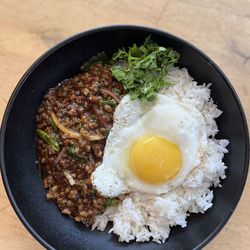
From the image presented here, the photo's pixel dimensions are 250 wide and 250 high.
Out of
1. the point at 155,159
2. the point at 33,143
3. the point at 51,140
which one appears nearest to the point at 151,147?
the point at 155,159

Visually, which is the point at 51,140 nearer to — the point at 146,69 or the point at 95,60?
the point at 95,60

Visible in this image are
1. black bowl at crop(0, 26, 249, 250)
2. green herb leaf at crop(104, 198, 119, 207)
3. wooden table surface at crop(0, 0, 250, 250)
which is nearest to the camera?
black bowl at crop(0, 26, 249, 250)

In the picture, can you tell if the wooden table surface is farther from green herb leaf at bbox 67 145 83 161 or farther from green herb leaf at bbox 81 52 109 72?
green herb leaf at bbox 67 145 83 161

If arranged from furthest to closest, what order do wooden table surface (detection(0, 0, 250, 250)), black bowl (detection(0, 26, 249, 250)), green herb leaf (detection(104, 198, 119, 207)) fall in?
wooden table surface (detection(0, 0, 250, 250)) → green herb leaf (detection(104, 198, 119, 207)) → black bowl (detection(0, 26, 249, 250))

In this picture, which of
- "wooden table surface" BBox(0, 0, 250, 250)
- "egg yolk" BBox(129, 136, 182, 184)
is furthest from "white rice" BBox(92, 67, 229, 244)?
"wooden table surface" BBox(0, 0, 250, 250)

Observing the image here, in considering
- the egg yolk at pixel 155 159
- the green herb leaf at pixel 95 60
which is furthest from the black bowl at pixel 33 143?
the egg yolk at pixel 155 159

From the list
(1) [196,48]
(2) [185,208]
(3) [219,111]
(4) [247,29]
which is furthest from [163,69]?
(2) [185,208]

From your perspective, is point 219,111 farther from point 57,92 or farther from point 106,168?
point 57,92

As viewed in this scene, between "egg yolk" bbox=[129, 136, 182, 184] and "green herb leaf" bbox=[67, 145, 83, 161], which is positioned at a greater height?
"egg yolk" bbox=[129, 136, 182, 184]
